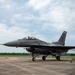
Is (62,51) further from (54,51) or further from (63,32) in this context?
(63,32)

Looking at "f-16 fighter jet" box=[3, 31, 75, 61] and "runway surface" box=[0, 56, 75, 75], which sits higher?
"f-16 fighter jet" box=[3, 31, 75, 61]

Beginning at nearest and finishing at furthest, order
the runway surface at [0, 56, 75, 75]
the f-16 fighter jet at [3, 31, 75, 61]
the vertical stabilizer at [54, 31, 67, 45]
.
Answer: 1. the runway surface at [0, 56, 75, 75]
2. the f-16 fighter jet at [3, 31, 75, 61]
3. the vertical stabilizer at [54, 31, 67, 45]

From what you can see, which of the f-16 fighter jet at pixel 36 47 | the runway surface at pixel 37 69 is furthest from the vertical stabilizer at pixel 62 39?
the runway surface at pixel 37 69

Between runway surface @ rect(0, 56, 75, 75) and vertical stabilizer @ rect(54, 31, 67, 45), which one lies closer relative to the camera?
runway surface @ rect(0, 56, 75, 75)

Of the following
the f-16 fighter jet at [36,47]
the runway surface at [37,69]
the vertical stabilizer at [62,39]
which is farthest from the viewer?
the vertical stabilizer at [62,39]

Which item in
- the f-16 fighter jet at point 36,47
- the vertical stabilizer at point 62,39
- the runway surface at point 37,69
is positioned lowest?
the runway surface at point 37,69

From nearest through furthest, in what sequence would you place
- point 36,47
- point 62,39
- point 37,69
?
point 37,69
point 36,47
point 62,39

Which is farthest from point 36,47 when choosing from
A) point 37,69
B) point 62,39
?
point 37,69

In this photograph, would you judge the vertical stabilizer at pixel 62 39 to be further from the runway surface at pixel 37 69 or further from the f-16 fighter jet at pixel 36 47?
the runway surface at pixel 37 69

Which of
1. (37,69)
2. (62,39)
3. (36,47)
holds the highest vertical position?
(62,39)

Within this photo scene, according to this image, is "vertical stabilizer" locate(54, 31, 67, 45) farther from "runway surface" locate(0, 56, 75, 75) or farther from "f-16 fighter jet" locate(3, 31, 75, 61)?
"runway surface" locate(0, 56, 75, 75)

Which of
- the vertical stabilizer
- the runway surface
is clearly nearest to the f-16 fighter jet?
the vertical stabilizer

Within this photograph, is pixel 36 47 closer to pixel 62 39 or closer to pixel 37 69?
pixel 62 39

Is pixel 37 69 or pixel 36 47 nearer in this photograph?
pixel 37 69
